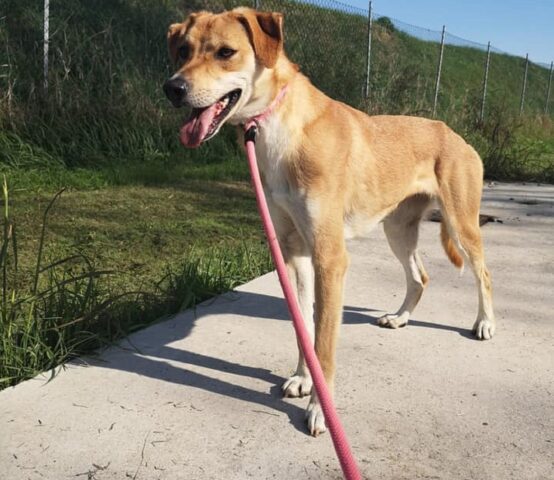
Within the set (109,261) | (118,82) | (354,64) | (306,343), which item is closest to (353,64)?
Answer: (354,64)

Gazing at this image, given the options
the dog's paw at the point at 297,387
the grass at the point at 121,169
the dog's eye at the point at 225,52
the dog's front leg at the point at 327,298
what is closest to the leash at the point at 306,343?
the dog's eye at the point at 225,52

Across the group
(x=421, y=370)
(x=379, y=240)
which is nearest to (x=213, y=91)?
(x=421, y=370)

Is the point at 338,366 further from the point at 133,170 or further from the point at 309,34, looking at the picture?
the point at 309,34

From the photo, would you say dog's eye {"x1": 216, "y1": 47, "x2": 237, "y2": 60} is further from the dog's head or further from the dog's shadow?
the dog's shadow

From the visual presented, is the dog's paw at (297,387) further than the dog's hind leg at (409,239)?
No

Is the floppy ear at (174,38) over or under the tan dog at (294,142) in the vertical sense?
over

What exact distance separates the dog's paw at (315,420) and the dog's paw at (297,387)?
21 centimetres

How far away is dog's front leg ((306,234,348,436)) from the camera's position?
8.69ft

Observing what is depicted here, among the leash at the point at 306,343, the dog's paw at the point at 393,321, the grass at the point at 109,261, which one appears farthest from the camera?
the dog's paw at the point at 393,321

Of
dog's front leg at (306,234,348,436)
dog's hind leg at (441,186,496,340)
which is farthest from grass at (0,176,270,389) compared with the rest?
dog's hind leg at (441,186,496,340)

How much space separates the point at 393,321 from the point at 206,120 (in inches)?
64.0

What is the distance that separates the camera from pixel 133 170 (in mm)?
7285

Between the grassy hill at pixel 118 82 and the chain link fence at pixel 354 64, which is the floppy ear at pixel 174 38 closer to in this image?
the grassy hill at pixel 118 82

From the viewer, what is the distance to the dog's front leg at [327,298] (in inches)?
104
